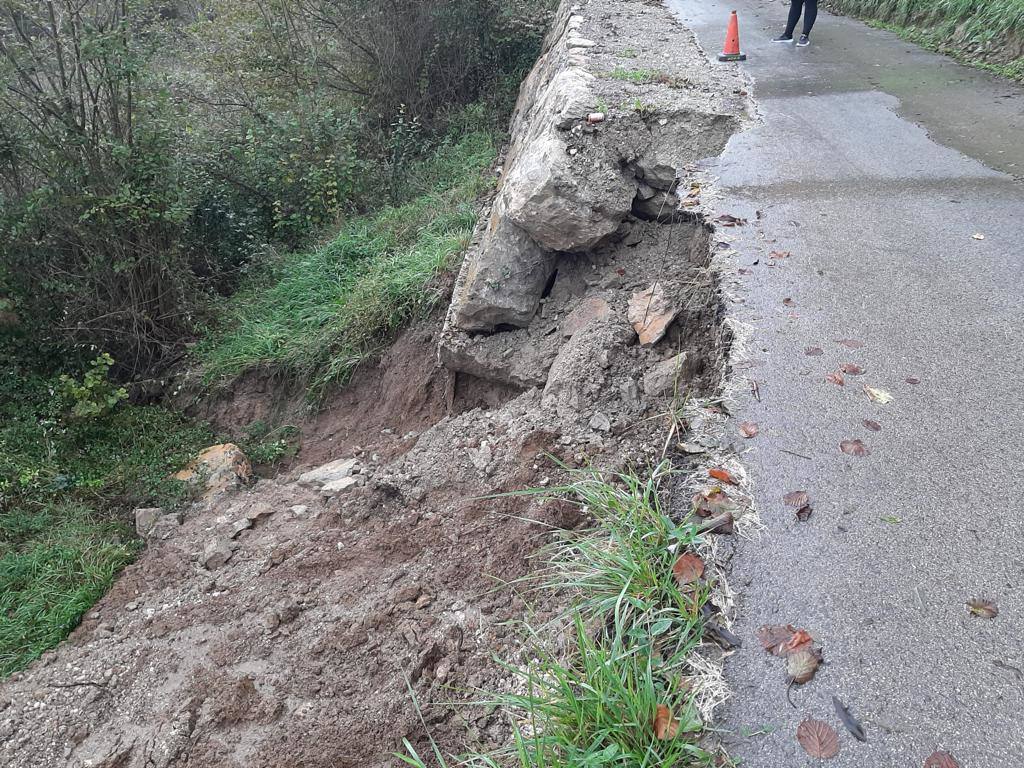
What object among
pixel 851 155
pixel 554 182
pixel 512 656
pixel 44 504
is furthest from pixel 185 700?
pixel 851 155

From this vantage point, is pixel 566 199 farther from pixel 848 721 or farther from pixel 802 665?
pixel 848 721

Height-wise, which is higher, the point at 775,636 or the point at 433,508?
the point at 775,636

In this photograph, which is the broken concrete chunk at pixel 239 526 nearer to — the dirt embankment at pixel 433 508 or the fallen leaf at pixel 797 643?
the dirt embankment at pixel 433 508

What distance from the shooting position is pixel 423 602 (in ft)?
10.1

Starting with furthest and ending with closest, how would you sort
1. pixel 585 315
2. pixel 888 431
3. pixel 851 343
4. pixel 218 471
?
pixel 218 471 → pixel 585 315 → pixel 851 343 → pixel 888 431

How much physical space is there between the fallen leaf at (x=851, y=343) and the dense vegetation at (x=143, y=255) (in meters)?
3.47

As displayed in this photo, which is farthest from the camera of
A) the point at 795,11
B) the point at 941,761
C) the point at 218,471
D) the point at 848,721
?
the point at 795,11

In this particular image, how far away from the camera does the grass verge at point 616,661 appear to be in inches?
79.4

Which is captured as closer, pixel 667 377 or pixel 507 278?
pixel 667 377

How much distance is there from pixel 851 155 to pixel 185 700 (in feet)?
20.0

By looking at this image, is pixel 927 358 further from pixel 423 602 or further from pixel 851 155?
pixel 851 155

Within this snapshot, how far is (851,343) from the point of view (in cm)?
363

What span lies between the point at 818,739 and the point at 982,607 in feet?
2.58

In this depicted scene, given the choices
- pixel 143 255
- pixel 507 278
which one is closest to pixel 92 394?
pixel 143 255
